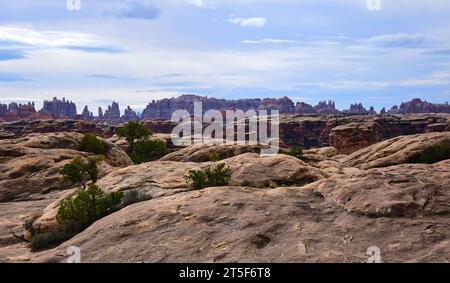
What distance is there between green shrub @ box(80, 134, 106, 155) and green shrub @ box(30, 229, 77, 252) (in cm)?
2732

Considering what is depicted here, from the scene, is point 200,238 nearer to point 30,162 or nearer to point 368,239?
point 368,239

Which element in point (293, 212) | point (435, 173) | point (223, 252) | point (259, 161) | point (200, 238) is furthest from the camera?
point (259, 161)

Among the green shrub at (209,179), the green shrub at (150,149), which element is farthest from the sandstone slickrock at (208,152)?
the green shrub at (209,179)

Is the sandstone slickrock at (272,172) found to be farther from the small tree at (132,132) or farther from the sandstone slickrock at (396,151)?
the small tree at (132,132)

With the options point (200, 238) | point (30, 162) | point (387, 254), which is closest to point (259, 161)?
point (200, 238)

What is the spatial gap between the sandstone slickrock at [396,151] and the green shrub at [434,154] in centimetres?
97

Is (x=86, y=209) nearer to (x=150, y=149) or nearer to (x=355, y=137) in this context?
(x=150, y=149)

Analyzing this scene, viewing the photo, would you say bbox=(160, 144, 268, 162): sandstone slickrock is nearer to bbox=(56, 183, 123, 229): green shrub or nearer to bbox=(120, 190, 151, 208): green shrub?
bbox=(120, 190, 151, 208): green shrub

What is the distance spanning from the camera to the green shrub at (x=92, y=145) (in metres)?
46.4

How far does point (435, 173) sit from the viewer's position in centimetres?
1892

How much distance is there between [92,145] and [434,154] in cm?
3353

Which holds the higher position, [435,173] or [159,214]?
[435,173]

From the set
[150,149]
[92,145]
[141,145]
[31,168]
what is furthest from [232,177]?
[141,145]

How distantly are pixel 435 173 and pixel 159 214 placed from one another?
40.2 ft
